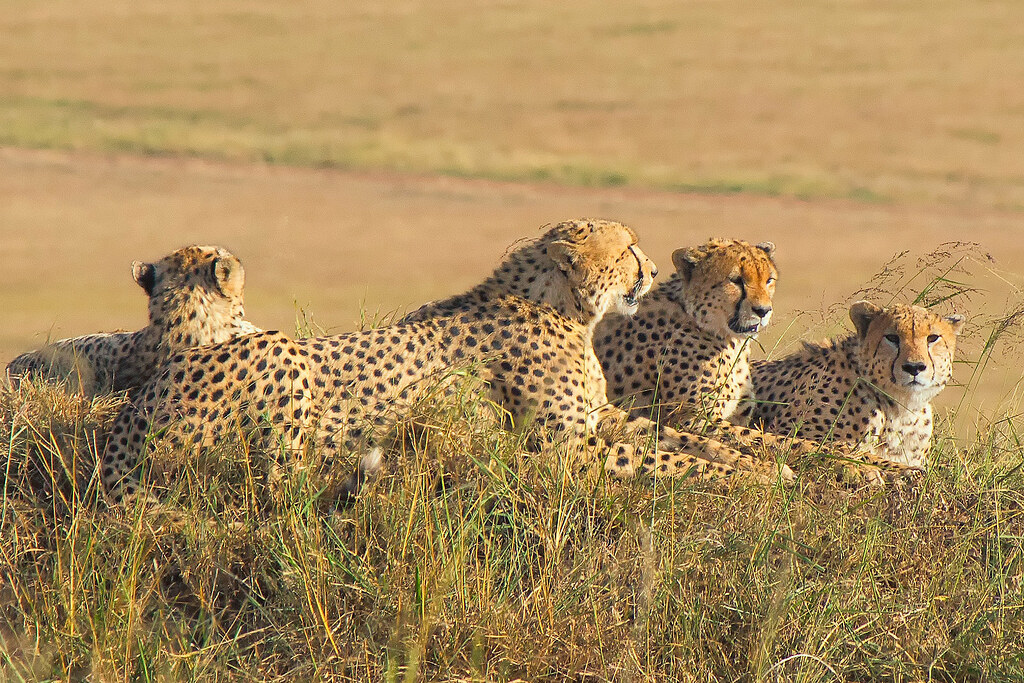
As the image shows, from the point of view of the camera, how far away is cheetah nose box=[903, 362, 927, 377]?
3723 millimetres

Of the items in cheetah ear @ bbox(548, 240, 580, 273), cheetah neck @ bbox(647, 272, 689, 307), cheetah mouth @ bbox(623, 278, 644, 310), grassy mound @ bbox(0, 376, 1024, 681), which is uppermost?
cheetah ear @ bbox(548, 240, 580, 273)

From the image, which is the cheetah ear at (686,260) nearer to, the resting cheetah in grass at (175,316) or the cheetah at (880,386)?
the cheetah at (880,386)

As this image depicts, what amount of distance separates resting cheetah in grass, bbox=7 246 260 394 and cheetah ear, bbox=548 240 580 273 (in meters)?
0.94

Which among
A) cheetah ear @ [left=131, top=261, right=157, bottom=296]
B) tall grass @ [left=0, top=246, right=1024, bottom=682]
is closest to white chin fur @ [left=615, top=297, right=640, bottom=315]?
tall grass @ [left=0, top=246, right=1024, bottom=682]

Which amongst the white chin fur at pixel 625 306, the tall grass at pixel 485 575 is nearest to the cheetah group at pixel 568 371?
the white chin fur at pixel 625 306

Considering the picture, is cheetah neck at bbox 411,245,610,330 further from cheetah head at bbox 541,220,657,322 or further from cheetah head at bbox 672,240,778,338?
cheetah head at bbox 672,240,778,338

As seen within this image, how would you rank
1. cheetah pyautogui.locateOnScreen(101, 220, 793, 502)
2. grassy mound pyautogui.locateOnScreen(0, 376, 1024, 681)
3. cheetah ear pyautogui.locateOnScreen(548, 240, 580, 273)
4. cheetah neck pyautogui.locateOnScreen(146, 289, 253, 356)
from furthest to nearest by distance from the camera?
cheetah neck pyautogui.locateOnScreen(146, 289, 253, 356)
cheetah ear pyautogui.locateOnScreen(548, 240, 580, 273)
cheetah pyautogui.locateOnScreen(101, 220, 793, 502)
grassy mound pyautogui.locateOnScreen(0, 376, 1024, 681)

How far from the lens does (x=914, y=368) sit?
147 inches

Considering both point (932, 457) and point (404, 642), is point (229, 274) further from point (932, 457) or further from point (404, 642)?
point (932, 457)

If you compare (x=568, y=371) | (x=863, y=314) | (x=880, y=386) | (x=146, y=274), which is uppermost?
(x=146, y=274)

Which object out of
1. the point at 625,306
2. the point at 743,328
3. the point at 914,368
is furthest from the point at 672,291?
the point at 914,368

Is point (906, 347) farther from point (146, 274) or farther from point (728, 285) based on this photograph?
point (146, 274)

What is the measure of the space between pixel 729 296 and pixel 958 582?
1164mm

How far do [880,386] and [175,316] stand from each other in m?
2.10
